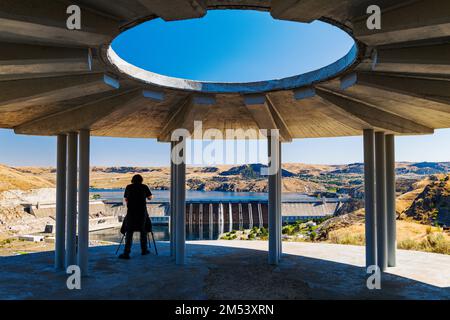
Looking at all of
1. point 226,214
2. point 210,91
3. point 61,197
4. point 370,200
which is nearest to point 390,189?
point 370,200

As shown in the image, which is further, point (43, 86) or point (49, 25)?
point (43, 86)

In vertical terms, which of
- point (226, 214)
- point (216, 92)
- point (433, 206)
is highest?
point (216, 92)

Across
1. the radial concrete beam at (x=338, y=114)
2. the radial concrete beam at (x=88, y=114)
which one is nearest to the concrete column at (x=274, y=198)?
the radial concrete beam at (x=338, y=114)

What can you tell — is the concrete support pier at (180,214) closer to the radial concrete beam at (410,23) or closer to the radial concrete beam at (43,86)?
the radial concrete beam at (43,86)

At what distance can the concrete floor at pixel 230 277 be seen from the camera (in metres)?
9.33

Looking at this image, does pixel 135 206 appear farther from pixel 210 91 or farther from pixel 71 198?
pixel 210 91

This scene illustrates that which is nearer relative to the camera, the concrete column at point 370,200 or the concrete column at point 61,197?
the concrete column at point 370,200

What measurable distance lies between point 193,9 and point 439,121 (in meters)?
9.81

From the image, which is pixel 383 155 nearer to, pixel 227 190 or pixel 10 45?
pixel 10 45

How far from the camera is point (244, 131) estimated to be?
15758mm

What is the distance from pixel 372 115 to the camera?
36.9 feet

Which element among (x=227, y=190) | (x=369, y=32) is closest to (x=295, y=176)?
(x=227, y=190)

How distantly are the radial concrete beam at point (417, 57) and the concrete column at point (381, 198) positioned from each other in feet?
20.0

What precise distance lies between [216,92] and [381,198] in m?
7.16
